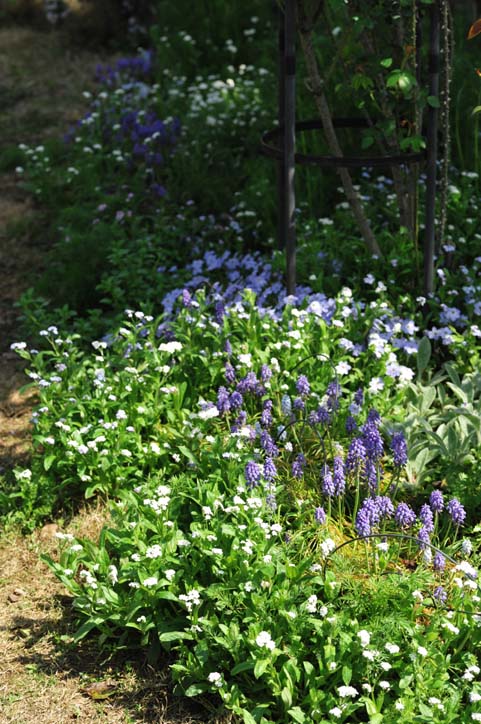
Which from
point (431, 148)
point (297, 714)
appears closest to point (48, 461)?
point (297, 714)

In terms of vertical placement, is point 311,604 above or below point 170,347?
below

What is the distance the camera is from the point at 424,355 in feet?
12.8

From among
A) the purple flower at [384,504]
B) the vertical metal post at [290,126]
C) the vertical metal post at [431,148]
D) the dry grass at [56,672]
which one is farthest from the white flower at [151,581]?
the vertical metal post at [431,148]

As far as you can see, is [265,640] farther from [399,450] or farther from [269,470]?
[399,450]

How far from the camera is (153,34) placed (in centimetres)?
766

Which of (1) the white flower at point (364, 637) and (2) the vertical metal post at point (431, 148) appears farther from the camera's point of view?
(2) the vertical metal post at point (431, 148)

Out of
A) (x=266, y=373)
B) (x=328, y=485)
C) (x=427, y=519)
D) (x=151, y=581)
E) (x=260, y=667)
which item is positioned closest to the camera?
(x=260, y=667)

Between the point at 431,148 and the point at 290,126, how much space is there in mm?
655

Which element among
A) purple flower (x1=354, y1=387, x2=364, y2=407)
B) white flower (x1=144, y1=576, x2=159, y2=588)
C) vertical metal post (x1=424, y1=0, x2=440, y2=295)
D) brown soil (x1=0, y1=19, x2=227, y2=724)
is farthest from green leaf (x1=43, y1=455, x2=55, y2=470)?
vertical metal post (x1=424, y1=0, x2=440, y2=295)

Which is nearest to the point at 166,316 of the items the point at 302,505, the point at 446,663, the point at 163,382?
the point at 163,382

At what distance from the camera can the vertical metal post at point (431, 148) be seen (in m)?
3.89

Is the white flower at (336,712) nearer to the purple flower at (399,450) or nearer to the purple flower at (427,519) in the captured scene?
the purple flower at (427,519)

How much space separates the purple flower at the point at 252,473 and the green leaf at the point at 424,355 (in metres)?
1.17

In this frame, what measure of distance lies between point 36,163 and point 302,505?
4.25 meters
